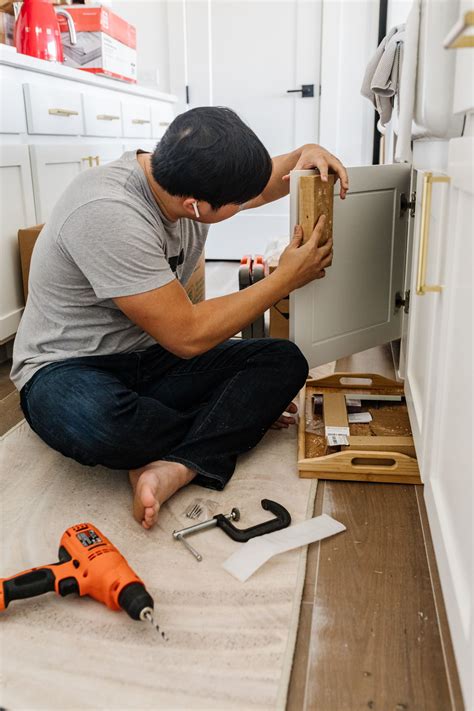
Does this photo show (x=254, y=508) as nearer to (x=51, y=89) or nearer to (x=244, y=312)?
(x=244, y=312)

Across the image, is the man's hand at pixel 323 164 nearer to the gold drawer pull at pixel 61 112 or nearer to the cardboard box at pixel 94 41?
the gold drawer pull at pixel 61 112

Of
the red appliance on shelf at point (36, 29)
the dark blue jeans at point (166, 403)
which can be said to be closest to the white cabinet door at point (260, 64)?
the red appliance on shelf at point (36, 29)

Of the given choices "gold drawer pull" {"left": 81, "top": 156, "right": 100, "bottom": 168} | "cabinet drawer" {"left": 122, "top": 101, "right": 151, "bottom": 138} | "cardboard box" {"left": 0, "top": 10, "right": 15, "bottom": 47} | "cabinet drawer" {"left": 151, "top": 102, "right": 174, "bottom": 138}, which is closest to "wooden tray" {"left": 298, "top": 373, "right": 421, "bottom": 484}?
"gold drawer pull" {"left": 81, "top": 156, "right": 100, "bottom": 168}

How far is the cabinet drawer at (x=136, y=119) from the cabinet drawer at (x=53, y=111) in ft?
1.64

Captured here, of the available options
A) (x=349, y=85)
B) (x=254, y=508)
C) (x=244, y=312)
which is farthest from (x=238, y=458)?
(x=349, y=85)

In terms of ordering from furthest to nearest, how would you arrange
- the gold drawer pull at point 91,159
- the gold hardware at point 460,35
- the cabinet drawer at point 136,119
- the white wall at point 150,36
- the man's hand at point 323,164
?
the white wall at point 150,36, the cabinet drawer at point 136,119, the gold drawer pull at point 91,159, the man's hand at point 323,164, the gold hardware at point 460,35

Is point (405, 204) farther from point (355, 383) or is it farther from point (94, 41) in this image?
point (94, 41)

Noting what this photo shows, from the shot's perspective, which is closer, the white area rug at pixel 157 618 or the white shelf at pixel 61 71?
the white area rug at pixel 157 618

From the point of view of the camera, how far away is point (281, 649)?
2.83 ft

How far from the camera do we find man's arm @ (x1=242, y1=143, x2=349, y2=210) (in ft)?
4.33

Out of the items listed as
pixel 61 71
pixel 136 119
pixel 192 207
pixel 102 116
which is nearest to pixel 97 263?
pixel 192 207

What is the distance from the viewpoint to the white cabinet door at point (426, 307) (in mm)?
944

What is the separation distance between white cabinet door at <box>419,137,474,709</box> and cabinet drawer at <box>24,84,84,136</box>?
1.57 meters

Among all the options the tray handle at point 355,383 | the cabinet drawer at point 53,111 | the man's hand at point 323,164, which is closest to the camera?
the man's hand at point 323,164
